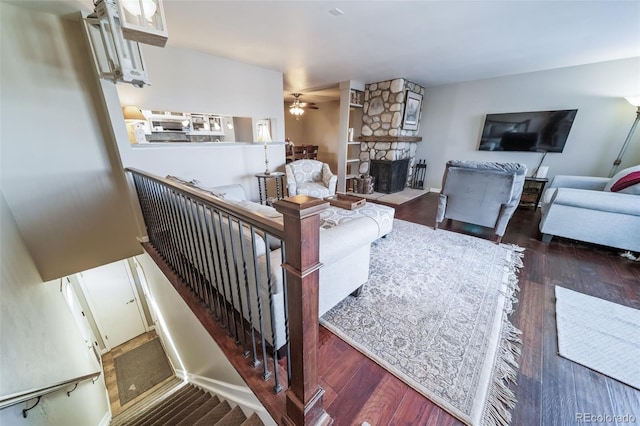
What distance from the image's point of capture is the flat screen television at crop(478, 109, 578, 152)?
12.8 ft

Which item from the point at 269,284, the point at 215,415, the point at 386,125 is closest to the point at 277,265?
the point at 269,284

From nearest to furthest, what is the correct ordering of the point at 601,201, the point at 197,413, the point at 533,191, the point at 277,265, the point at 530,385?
1. the point at 277,265
2. the point at 530,385
3. the point at 197,413
4. the point at 601,201
5. the point at 533,191

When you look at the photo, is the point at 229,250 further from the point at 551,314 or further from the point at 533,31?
the point at 533,31

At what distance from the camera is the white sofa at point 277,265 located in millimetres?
1167

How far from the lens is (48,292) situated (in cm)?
232

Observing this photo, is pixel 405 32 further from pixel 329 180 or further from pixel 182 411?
pixel 182 411

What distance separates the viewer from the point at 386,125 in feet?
16.0

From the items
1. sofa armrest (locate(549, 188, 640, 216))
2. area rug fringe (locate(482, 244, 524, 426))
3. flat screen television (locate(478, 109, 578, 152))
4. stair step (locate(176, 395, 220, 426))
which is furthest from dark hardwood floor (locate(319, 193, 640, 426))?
flat screen television (locate(478, 109, 578, 152))

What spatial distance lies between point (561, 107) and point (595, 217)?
264 cm

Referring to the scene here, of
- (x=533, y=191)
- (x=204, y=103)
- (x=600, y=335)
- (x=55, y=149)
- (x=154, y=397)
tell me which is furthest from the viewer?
(x=533, y=191)

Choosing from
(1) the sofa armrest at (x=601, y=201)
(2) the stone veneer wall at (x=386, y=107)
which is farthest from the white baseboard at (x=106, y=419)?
(2) the stone veneer wall at (x=386, y=107)

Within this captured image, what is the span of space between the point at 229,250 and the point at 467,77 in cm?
539

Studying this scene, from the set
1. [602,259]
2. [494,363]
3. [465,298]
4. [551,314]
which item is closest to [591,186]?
[602,259]

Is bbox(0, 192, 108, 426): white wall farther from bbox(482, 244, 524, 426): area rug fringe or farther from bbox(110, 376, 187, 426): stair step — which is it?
bbox(482, 244, 524, 426): area rug fringe
